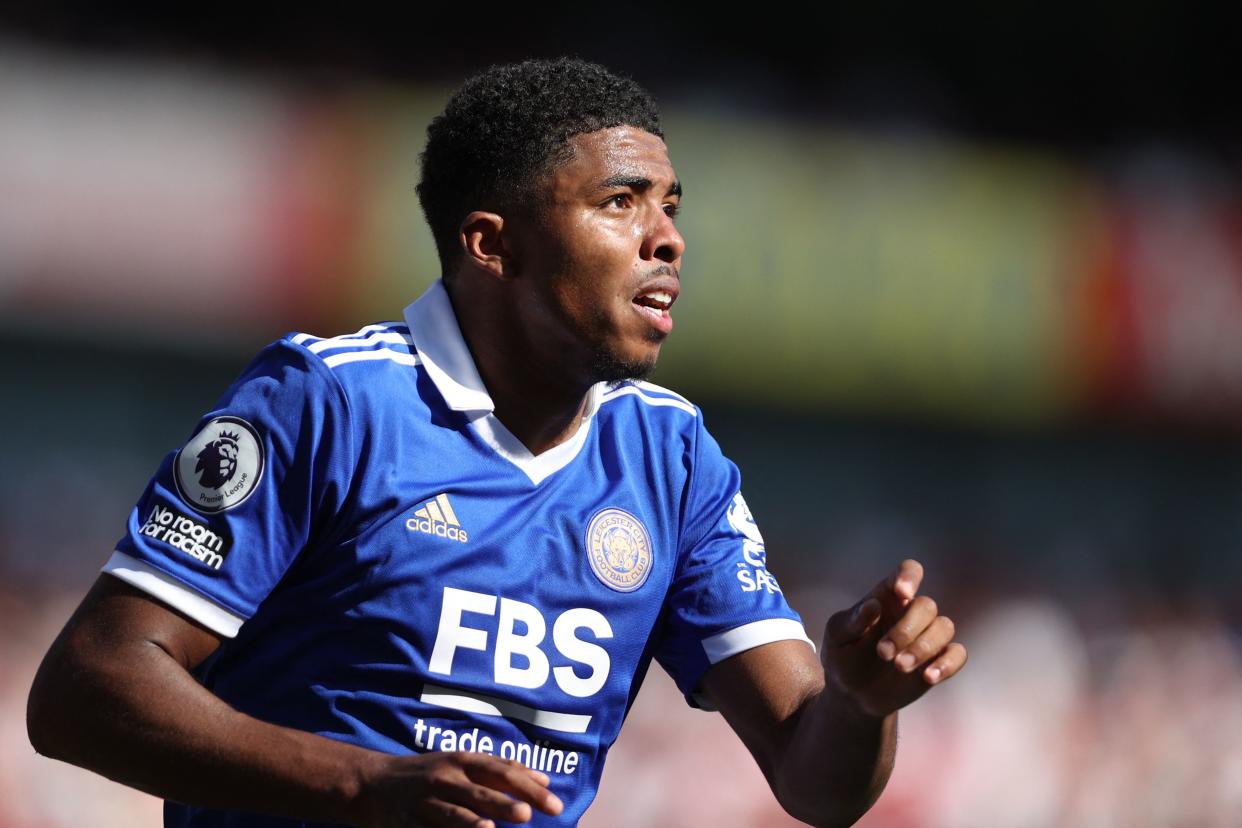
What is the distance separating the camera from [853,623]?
2.58 m

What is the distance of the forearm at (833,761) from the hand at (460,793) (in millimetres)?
679

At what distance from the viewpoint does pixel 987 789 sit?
26.7ft

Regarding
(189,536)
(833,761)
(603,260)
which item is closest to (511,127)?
(603,260)

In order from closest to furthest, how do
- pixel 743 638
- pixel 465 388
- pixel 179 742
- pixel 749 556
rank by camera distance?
pixel 179 742 → pixel 465 388 → pixel 743 638 → pixel 749 556

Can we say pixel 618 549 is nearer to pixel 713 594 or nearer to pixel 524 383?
pixel 713 594

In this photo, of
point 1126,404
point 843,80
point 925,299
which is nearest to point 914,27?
point 843,80

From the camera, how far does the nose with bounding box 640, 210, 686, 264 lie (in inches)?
121

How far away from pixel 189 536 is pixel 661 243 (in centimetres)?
109

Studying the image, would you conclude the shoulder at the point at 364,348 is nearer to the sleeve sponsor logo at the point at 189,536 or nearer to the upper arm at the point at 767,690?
the sleeve sponsor logo at the point at 189,536

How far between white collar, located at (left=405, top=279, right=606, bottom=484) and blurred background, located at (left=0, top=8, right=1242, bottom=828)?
447 centimetres

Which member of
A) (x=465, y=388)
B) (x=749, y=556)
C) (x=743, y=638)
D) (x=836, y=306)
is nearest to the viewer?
(x=465, y=388)

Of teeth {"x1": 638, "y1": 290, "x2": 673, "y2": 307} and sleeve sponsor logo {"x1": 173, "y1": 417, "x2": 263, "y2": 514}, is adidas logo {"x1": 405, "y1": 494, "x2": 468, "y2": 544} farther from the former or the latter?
teeth {"x1": 638, "y1": 290, "x2": 673, "y2": 307}

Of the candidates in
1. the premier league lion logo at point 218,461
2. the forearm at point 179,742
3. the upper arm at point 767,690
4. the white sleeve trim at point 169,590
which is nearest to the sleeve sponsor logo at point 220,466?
the premier league lion logo at point 218,461

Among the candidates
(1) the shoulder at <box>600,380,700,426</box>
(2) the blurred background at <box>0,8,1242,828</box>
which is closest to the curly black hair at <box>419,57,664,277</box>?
(1) the shoulder at <box>600,380,700,426</box>
